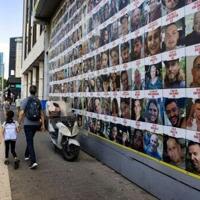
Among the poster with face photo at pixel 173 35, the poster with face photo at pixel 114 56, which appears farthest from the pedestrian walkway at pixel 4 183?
the poster with face photo at pixel 173 35

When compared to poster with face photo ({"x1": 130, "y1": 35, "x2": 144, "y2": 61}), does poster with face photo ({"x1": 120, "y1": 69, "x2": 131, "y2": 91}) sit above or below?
below

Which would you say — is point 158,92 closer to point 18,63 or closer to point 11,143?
point 11,143

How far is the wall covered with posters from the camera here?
600cm

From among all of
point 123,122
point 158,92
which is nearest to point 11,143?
point 123,122

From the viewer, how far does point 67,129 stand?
10695 millimetres

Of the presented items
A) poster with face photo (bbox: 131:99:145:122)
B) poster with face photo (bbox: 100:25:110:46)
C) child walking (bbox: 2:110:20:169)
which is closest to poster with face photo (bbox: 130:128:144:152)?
poster with face photo (bbox: 131:99:145:122)

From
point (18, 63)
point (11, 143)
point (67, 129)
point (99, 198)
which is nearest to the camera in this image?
point (99, 198)

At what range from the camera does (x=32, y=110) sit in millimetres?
9680

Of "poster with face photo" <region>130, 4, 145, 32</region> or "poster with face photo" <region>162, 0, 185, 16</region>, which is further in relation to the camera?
"poster with face photo" <region>130, 4, 145, 32</region>

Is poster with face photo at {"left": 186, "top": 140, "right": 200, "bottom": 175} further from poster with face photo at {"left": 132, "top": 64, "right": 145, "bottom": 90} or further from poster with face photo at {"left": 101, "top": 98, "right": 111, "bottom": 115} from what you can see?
poster with face photo at {"left": 101, "top": 98, "right": 111, "bottom": 115}

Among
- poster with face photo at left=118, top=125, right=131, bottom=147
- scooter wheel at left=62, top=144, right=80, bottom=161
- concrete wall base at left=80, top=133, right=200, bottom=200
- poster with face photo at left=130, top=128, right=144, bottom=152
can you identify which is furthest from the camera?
scooter wheel at left=62, top=144, right=80, bottom=161

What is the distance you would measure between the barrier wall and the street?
722 mm

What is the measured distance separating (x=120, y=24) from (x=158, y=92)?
2.49m

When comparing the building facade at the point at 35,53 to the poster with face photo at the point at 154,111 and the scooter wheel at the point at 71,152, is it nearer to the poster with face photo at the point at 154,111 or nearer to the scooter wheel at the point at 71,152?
the scooter wheel at the point at 71,152
